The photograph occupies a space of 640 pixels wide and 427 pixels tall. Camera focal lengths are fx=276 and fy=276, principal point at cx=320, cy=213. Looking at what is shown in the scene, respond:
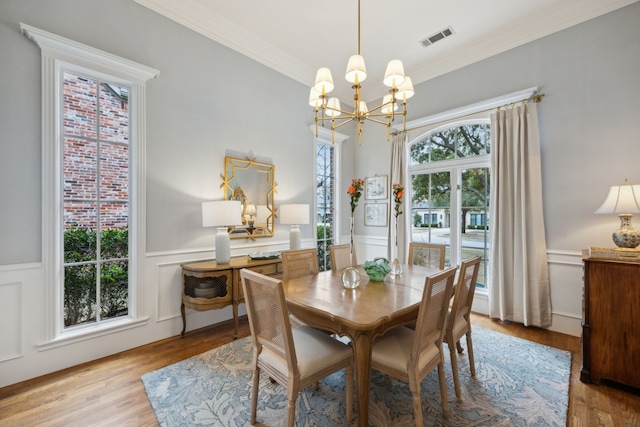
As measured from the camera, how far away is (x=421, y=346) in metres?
1.55

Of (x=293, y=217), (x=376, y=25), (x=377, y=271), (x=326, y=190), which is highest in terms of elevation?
(x=376, y=25)

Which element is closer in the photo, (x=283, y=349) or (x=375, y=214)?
(x=283, y=349)

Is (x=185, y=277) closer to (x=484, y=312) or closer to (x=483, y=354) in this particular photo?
(x=483, y=354)

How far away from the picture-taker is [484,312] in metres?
3.63

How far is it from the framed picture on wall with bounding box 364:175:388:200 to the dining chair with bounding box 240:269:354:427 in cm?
329

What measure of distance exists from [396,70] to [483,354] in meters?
2.63

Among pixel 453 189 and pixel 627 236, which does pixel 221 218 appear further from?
pixel 627 236

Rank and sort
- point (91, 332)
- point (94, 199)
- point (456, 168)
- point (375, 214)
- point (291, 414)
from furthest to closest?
1. point (375, 214)
2. point (456, 168)
3. point (94, 199)
4. point (91, 332)
5. point (291, 414)

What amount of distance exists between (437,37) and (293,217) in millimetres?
2928

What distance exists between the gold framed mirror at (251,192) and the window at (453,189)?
2265mm

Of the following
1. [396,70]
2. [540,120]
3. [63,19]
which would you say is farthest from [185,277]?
[540,120]

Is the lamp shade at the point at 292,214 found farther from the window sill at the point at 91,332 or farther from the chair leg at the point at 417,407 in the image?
the chair leg at the point at 417,407

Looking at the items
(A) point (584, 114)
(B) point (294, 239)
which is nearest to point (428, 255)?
(B) point (294, 239)

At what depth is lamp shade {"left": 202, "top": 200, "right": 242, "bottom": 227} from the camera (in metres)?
2.91
